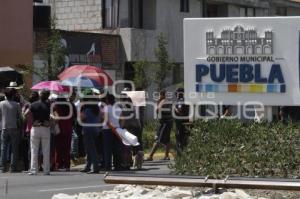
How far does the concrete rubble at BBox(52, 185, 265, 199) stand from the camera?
1141cm

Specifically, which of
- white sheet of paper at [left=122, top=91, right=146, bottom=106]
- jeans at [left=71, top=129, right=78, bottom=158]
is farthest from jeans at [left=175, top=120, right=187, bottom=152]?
jeans at [left=71, top=129, right=78, bottom=158]

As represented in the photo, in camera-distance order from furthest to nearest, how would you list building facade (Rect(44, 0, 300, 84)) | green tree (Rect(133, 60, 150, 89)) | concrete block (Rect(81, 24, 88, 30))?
concrete block (Rect(81, 24, 88, 30)) → building facade (Rect(44, 0, 300, 84)) → green tree (Rect(133, 60, 150, 89))

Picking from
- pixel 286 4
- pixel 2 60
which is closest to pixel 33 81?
pixel 2 60

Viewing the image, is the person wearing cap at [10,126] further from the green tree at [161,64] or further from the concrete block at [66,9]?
the concrete block at [66,9]

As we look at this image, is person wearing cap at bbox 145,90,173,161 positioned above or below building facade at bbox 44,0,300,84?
below

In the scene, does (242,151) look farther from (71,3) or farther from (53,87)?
(71,3)

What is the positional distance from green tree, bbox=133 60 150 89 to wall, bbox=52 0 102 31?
4.12 meters

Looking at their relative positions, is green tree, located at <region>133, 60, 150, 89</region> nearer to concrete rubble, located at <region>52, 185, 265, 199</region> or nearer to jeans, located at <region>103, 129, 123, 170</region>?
jeans, located at <region>103, 129, 123, 170</region>

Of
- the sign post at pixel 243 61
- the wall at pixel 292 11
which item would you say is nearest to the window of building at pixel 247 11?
the wall at pixel 292 11

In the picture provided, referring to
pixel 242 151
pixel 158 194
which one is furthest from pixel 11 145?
pixel 158 194

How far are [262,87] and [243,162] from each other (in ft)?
5.12

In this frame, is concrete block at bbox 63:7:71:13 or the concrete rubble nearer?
the concrete rubble

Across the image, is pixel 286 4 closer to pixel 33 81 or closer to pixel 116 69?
pixel 116 69

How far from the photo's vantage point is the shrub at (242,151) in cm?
1289
